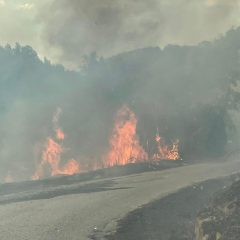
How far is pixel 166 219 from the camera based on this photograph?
114 ft

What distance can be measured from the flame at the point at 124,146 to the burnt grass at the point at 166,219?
62.3 m

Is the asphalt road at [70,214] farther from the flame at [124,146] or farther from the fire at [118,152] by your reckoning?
the fire at [118,152]

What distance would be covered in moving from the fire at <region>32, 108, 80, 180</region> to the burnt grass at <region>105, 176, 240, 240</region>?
215 ft

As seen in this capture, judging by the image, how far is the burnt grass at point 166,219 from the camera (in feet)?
92.9

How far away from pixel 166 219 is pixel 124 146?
80843 mm

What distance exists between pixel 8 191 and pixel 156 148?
53051mm

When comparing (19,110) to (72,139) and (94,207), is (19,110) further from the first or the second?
(94,207)

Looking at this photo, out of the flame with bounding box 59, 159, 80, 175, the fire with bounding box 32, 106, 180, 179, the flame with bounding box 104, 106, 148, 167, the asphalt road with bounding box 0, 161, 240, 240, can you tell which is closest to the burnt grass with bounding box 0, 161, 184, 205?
the asphalt road with bounding box 0, 161, 240, 240

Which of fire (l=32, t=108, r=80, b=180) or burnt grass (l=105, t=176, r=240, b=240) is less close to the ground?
fire (l=32, t=108, r=80, b=180)

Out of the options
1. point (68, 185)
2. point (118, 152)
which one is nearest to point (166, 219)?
point (68, 185)

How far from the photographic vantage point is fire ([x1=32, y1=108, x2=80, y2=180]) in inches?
4456

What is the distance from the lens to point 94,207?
43.3 m

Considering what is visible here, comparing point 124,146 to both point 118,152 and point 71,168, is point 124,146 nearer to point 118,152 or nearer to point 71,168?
point 118,152

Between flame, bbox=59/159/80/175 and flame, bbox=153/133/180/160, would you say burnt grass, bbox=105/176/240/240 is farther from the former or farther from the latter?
flame, bbox=153/133/180/160
